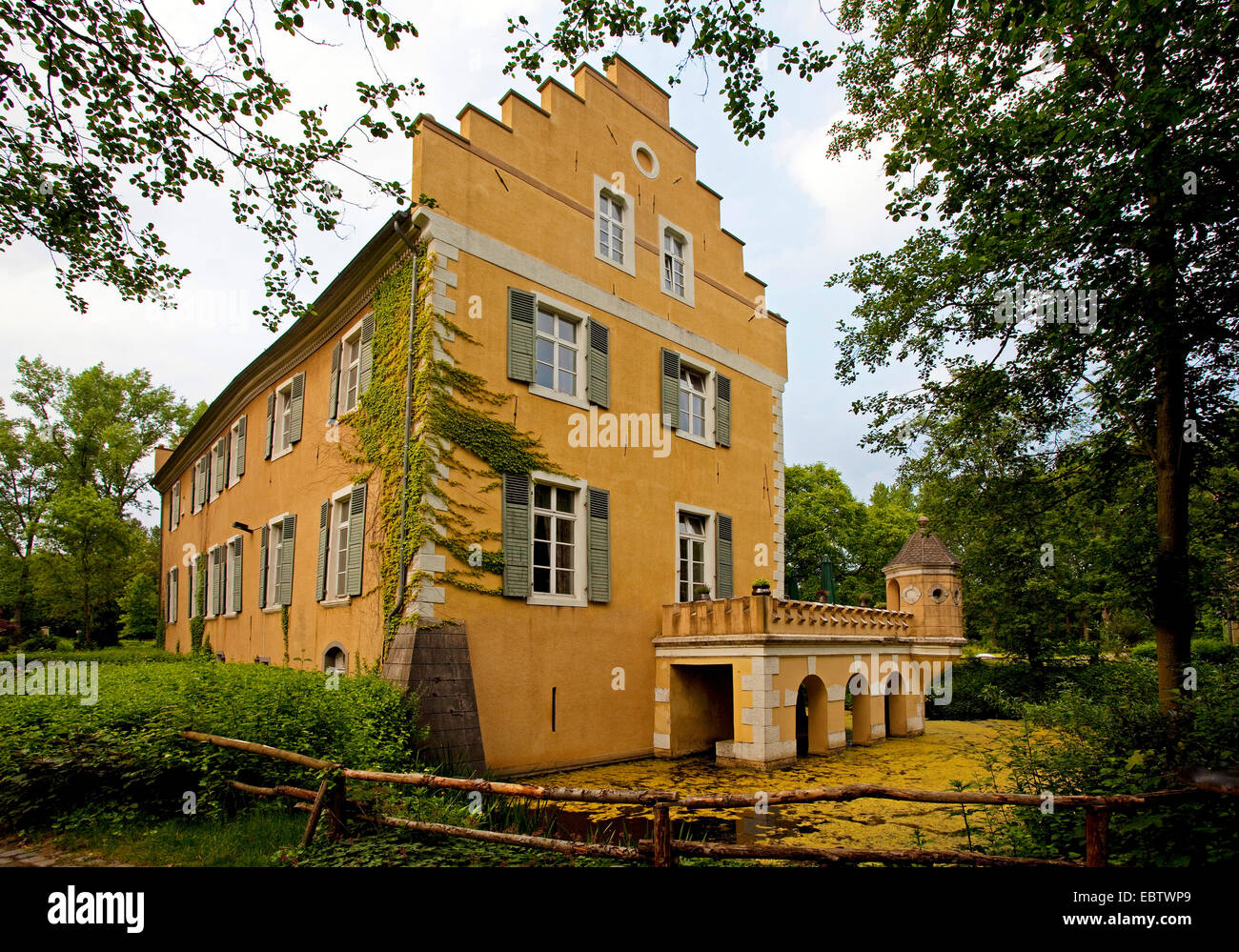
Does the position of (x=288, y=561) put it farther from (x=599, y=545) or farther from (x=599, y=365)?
(x=599, y=365)

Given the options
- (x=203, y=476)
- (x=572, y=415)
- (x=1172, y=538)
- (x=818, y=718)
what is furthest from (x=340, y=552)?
(x=203, y=476)

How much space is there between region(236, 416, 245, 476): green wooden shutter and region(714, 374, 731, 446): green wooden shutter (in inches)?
471

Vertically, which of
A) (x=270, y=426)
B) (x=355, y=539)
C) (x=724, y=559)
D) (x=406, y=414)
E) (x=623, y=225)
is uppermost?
(x=623, y=225)

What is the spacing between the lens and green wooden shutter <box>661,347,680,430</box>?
14922mm

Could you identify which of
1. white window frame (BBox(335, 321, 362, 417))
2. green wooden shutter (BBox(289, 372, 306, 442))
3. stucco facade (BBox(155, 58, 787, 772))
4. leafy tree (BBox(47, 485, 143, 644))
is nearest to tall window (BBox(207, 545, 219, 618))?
stucco facade (BBox(155, 58, 787, 772))

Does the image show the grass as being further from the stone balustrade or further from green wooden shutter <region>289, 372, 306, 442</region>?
green wooden shutter <region>289, 372, 306, 442</region>

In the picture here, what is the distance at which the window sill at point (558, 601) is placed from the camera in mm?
11773

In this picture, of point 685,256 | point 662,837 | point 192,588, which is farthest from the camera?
point 192,588

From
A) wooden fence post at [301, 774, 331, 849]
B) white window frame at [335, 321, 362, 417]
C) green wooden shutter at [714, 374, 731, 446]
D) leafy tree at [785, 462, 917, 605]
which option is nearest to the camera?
wooden fence post at [301, 774, 331, 849]

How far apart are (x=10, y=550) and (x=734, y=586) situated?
4071 cm

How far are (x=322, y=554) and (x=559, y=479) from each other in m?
4.64

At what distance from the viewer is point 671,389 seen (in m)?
15.1

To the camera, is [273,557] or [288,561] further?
[273,557]

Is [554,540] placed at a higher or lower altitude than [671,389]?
lower
